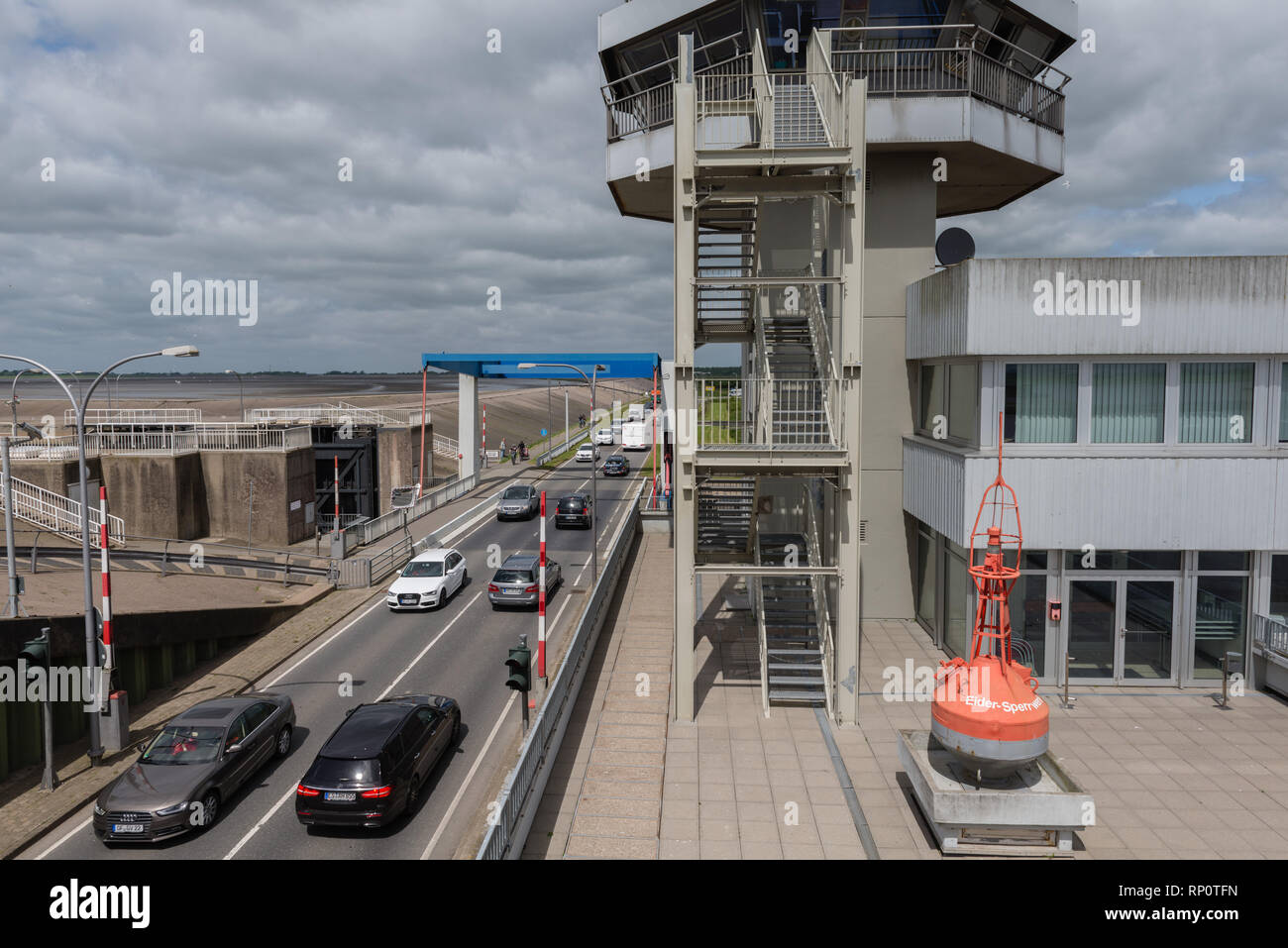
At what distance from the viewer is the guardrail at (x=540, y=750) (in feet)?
33.6

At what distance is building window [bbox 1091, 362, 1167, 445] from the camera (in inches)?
690

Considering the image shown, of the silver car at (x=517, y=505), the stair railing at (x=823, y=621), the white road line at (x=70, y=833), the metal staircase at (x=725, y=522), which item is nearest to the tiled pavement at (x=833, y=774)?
the stair railing at (x=823, y=621)

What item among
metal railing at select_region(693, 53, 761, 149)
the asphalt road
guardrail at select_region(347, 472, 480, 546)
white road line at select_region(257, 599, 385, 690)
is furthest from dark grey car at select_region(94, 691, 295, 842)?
guardrail at select_region(347, 472, 480, 546)

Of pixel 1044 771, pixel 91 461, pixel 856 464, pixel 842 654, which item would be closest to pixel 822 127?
pixel 856 464

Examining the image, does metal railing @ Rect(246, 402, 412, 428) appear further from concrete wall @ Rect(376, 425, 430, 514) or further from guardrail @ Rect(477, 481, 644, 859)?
guardrail @ Rect(477, 481, 644, 859)

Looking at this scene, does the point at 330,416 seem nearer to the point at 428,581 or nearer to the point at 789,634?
the point at 428,581

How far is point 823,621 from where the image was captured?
704 inches

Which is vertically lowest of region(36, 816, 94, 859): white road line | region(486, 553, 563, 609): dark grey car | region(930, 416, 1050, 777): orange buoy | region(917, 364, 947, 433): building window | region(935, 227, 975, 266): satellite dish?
region(36, 816, 94, 859): white road line

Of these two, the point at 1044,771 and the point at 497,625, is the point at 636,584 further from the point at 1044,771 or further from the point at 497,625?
the point at 1044,771

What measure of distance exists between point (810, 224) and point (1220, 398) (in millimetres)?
10323

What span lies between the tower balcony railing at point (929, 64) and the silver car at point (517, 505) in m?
25.3

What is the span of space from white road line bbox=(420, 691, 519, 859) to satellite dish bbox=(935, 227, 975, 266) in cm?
1549

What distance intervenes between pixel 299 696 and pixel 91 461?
2186 cm

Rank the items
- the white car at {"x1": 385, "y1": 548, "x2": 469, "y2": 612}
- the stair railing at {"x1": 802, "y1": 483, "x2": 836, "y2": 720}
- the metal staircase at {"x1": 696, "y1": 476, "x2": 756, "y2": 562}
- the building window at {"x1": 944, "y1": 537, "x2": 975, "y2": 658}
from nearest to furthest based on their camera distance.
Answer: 1. the stair railing at {"x1": 802, "y1": 483, "x2": 836, "y2": 720}
2. the building window at {"x1": 944, "y1": 537, "x2": 975, "y2": 658}
3. the metal staircase at {"x1": 696, "y1": 476, "x2": 756, "y2": 562}
4. the white car at {"x1": 385, "y1": 548, "x2": 469, "y2": 612}
